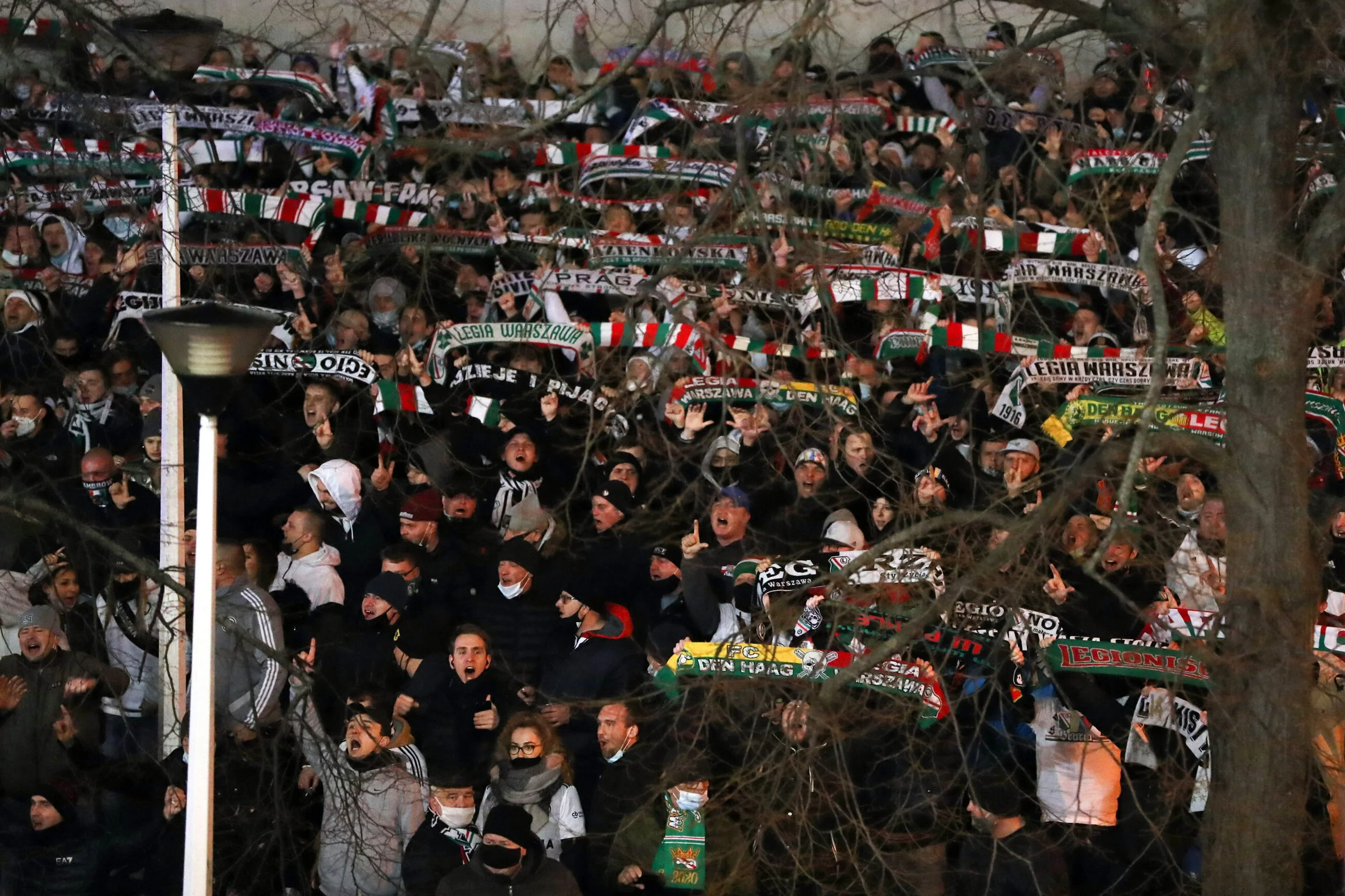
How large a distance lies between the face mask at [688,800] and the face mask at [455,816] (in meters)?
1.17

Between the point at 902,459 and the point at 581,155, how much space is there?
395cm

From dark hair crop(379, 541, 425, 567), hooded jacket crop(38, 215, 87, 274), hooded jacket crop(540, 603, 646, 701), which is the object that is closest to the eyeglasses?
hooded jacket crop(540, 603, 646, 701)

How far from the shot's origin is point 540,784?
352 inches

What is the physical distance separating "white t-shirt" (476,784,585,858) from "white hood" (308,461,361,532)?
233 cm

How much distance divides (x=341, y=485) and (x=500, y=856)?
315 centimetres

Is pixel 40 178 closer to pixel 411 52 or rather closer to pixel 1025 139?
pixel 411 52

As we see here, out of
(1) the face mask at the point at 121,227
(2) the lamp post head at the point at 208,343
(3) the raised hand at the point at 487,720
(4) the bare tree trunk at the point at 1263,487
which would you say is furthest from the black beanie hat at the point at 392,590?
(4) the bare tree trunk at the point at 1263,487

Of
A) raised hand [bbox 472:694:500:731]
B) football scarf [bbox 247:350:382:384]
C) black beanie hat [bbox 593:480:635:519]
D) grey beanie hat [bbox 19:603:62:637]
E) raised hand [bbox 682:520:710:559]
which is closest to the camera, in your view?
raised hand [bbox 472:694:500:731]

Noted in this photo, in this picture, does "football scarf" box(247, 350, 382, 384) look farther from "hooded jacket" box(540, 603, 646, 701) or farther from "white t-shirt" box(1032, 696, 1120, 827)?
"white t-shirt" box(1032, 696, 1120, 827)

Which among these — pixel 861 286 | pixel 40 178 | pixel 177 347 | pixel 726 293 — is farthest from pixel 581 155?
pixel 177 347

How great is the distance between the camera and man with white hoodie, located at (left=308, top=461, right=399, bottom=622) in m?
10.5

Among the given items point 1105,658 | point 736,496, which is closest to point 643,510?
point 736,496

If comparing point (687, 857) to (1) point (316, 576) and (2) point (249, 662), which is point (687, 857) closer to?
(2) point (249, 662)

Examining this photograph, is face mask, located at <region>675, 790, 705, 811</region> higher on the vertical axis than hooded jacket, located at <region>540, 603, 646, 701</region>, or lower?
lower
